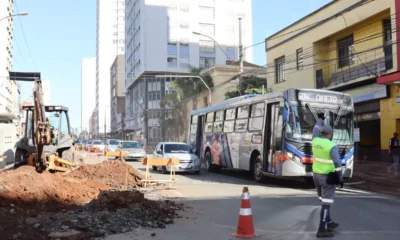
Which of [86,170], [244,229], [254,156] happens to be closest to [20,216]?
[244,229]

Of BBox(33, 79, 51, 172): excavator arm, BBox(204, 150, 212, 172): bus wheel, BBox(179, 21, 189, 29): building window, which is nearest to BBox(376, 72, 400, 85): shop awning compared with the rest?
BBox(204, 150, 212, 172): bus wheel

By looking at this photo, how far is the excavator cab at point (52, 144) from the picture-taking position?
14.2 m

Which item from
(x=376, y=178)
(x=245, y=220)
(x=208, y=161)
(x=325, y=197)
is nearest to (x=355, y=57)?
(x=376, y=178)

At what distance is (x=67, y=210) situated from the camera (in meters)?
8.94

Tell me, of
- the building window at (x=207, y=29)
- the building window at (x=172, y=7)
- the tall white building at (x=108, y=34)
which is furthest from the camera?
the tall white building at (x=108, y=34)

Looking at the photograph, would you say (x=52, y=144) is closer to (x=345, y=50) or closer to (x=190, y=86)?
(x=345, y=50)

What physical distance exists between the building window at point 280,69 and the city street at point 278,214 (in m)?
17.4

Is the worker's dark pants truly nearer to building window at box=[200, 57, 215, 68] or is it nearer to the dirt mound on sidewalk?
the dirt mound on sidewalk

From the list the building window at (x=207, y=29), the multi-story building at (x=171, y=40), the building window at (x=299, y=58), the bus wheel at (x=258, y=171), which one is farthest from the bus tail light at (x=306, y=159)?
the building window at (x=207, y=29)

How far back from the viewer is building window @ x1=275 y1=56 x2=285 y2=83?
30.9 m

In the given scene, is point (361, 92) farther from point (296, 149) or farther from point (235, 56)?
point (235, 56)

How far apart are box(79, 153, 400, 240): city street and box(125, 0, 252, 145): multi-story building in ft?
198

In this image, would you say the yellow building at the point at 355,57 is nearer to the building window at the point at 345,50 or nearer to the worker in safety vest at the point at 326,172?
the building window at the point at 345,50

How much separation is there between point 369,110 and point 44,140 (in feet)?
55.8
